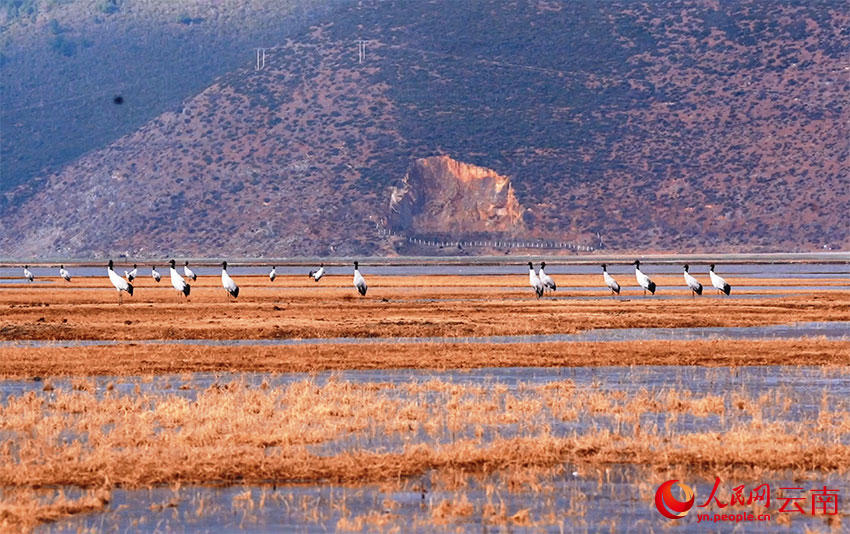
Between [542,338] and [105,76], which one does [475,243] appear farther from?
[542,338]

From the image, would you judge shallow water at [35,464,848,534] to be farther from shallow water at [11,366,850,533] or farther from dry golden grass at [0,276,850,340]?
dry golden grass at [0,276,850,340]

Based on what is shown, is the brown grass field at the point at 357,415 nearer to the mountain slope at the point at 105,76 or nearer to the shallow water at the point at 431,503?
the shallow water at the point at 431,503

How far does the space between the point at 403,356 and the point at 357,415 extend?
352 inches

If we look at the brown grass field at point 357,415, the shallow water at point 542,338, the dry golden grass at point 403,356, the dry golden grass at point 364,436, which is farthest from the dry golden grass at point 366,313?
the dry golden grass at point 364,436

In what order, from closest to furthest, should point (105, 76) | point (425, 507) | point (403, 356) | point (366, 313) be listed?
point (425, 507)
point (403, 356)
point (366, 313)
point (105, 76)

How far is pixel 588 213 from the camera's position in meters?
134

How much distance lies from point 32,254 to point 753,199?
244ft

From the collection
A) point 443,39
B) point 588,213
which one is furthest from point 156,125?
point 588,213

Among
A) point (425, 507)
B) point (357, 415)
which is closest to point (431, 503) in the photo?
point (425, 507)

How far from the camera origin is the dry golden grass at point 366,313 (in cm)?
3541

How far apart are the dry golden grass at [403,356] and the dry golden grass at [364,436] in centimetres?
387

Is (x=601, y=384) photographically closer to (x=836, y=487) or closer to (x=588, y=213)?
(x=836, y=487)

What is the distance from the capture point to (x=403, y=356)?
2830cm

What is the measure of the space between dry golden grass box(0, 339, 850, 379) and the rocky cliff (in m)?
105
